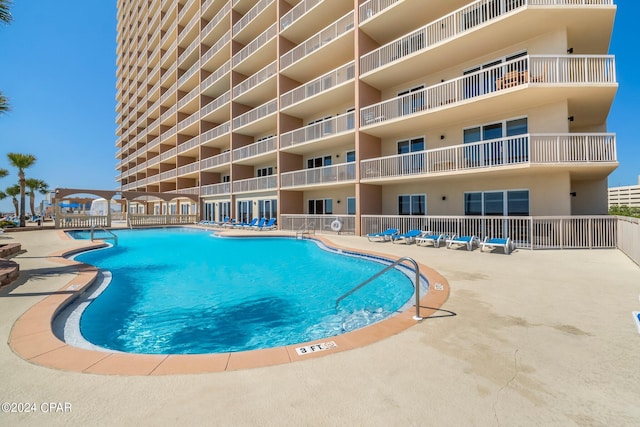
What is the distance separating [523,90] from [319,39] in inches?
503

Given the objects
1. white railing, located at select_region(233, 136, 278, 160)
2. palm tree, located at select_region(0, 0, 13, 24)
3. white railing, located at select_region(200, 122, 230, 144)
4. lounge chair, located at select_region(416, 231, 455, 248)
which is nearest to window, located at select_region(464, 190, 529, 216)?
lounge chair, located at select_region(416, 231, 455, 248)

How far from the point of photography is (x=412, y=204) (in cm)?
1564

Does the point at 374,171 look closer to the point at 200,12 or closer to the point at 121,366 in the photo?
the point at 121,366

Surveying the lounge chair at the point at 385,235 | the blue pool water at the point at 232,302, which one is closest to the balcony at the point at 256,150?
the lounge chair at the point at 385,235

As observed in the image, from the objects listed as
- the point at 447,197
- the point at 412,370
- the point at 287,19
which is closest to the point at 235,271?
the point at 412,370

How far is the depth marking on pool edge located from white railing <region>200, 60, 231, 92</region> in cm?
2741

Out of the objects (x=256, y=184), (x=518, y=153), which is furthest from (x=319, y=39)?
(x=518, y=153)

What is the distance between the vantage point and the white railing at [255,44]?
20.6m

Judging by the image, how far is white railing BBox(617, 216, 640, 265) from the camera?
7.29 meters

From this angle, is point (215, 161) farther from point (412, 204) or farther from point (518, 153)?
point (518, 153)

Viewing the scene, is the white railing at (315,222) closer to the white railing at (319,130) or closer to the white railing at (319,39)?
the white railing at (319,130)

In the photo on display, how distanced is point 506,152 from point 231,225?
67.1 feet

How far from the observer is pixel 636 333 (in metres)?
3.49

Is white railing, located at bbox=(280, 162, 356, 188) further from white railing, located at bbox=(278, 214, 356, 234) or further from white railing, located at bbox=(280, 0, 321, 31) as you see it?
white railing, located at bbox=(280, 0, 321, 31)
